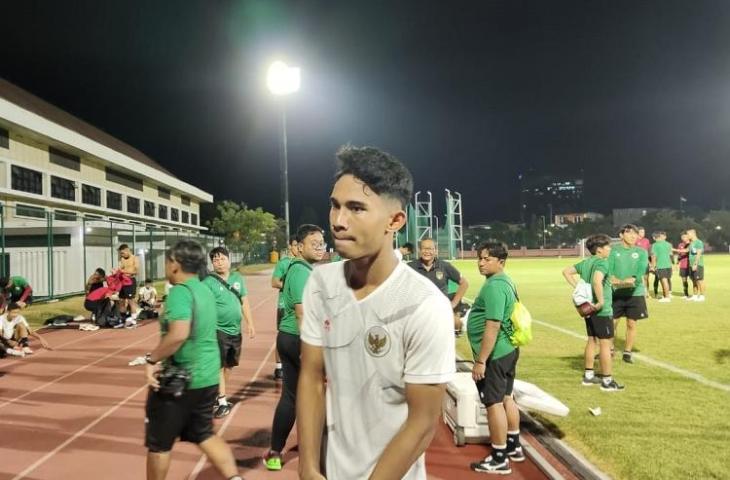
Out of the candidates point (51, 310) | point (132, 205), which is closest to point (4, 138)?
point (51, 310)

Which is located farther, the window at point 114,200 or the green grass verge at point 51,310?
the window at point 114,200

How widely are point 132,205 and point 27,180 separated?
14.7m

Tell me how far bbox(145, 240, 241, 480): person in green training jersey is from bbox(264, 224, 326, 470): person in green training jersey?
2.26ft

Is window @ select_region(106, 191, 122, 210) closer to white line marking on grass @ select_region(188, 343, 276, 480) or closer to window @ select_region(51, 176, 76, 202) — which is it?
window @ select_region(51, 176, 76, 202)

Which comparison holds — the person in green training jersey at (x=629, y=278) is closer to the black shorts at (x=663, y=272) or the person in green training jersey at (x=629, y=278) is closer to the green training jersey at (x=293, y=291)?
the green training jersey at (x=293, y=291)

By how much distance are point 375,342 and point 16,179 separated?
30.3 meters

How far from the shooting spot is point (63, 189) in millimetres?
31141

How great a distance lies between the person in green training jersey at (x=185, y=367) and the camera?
326 centimetres

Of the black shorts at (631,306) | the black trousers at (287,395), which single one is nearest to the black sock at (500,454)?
the black trousers at (287,395)

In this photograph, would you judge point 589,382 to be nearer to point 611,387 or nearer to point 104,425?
point 611,387

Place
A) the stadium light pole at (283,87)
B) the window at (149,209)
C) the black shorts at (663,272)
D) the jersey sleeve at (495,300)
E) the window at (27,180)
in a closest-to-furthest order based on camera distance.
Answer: the jersey sleeve at (495,300), the stadium light pole at (283,87), the black shorts at (663,272), the window at (27,180), the window at (149,209)

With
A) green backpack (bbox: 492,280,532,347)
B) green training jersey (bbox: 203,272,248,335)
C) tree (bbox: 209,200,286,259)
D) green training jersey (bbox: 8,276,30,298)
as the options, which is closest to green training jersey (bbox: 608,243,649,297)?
green backpack (bbox: 492,280,532,347)

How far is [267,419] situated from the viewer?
5695mm

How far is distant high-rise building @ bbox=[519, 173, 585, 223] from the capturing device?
16225 centimetres
